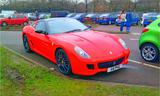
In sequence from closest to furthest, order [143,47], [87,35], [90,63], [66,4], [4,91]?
[4,91] < [90,63] < [87,35] < [143,47] < [66,4]

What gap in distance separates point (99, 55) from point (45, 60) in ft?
8.33

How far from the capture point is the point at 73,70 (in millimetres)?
6449

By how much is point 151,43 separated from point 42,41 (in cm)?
311

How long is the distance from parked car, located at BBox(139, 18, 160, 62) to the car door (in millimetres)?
2774

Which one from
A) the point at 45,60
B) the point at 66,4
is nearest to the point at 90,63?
the point at 45,60

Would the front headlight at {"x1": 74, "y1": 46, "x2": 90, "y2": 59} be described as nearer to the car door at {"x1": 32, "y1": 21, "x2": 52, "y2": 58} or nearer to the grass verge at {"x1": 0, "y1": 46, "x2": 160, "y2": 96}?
the grass verge at {"x1": 0, "y1": 46, "x2": 160, "y2": 96}

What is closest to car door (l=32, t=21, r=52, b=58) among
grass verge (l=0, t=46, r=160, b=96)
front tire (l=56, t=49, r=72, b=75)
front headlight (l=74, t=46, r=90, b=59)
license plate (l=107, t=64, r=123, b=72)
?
front tire (l=56, t=49, r=72, b=75)

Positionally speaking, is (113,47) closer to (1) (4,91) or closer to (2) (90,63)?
(2) (90,63)

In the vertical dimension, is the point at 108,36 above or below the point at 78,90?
above

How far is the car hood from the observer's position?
6395 mm

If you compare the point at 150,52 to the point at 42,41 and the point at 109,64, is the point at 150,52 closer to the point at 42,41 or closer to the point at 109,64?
the point at 109,64

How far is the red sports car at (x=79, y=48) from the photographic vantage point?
6242 millimetres

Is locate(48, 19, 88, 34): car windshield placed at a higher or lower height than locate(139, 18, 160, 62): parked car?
higher

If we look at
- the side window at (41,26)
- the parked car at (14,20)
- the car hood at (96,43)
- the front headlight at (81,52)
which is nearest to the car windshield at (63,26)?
the side window at (41,26)
